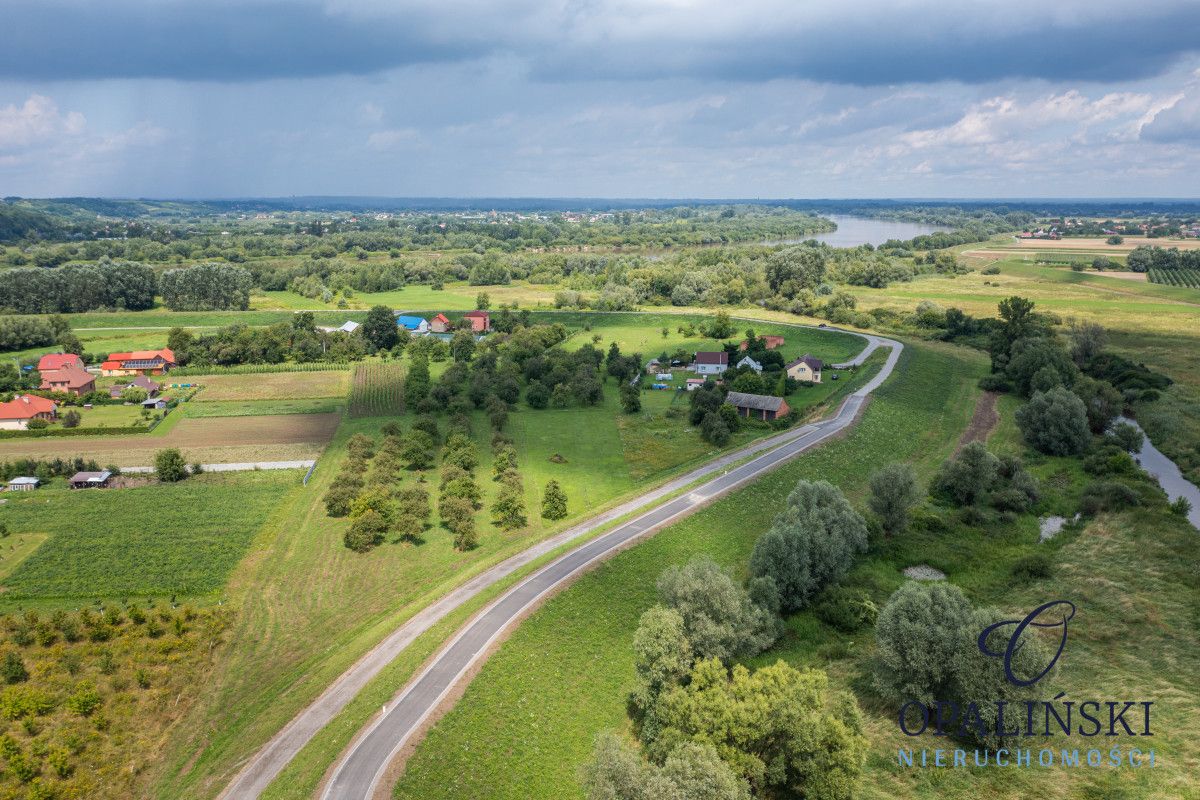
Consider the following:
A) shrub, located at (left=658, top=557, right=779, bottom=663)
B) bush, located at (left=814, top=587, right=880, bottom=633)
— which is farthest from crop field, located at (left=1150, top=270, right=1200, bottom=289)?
shrub, located at (left=658, top=557, right=779, bottom=663)

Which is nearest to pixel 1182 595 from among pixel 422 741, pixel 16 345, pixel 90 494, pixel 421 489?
pixel 422 741

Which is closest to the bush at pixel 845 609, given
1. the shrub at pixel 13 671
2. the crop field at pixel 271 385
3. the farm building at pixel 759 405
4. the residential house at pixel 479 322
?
the farm building at pixel 759 405

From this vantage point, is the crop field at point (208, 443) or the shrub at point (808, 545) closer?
the shrub at point (808, 545)

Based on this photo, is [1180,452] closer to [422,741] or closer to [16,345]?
[422,741]

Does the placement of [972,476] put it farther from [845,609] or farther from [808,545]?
[845,609]

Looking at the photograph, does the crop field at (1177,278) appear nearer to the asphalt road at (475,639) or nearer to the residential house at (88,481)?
the asphalt road at (475,639)

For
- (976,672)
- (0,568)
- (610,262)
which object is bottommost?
(0,568)
